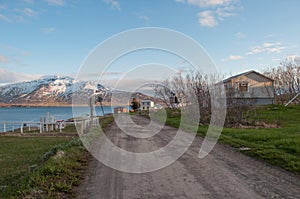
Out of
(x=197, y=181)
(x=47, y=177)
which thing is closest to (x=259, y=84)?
(x=197, y=181)

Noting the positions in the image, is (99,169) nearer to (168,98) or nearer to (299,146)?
(299,146)

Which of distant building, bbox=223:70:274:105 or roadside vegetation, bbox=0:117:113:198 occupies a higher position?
distant building, bbox=223:70:274:105

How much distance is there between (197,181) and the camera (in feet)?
20.9

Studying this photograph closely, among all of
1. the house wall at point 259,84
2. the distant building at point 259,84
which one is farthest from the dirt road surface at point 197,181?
the house wall at point 259,84

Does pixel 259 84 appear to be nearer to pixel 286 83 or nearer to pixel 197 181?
pixel 286 83

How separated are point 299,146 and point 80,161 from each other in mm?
7743

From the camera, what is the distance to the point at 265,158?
9.02 meters

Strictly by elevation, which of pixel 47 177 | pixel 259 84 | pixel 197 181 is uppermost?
pixel 259 84

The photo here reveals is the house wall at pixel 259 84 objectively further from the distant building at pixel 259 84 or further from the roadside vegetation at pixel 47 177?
the roadside vegetation at pixel 47 177

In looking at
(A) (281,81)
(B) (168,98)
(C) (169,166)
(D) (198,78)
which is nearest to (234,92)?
(D) (198,78)

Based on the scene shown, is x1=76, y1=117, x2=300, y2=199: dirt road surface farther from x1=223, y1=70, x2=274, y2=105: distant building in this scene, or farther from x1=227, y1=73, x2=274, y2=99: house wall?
x1=227, y1=73, x2=274, y2=99: house wall

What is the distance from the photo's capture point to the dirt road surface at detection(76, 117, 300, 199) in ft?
17.9

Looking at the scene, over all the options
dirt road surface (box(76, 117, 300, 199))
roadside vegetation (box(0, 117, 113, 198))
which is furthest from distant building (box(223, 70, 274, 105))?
dirt road surface (box(76, 117, 300, 199))

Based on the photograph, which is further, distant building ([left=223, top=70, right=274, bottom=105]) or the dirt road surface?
distant building ([left=223, top=70, right=274, bottom=105])
